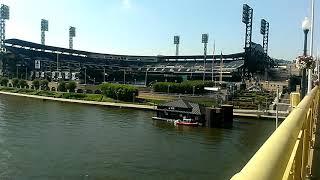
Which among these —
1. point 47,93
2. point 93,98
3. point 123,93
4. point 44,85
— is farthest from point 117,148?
point 44,85

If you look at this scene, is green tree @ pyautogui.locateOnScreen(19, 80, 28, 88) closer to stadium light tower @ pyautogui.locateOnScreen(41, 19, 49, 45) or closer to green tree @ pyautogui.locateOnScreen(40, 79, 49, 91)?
green tree @ pyautogui.locateOnScreen(40, 79, 49, 91)

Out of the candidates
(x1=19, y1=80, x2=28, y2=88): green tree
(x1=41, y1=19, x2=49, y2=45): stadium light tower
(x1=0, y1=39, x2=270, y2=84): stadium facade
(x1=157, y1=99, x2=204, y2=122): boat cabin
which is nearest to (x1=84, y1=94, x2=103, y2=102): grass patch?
(x1=157, y1=99, x2=204, y2=122): boat cabin

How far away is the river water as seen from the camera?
24.2m

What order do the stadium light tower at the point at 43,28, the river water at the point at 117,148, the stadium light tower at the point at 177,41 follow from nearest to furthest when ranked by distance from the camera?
the river water at the point at 117,148
the stadium light tower at the point at 43,28
the stadium light tower at the point at 177,41

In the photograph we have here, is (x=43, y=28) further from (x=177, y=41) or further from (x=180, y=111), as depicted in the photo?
(x=180, y=111)

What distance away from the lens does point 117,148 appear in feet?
104

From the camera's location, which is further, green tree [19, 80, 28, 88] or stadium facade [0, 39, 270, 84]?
stadium facade [0, 39, 270, 84]

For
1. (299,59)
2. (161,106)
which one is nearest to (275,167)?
(299,59)

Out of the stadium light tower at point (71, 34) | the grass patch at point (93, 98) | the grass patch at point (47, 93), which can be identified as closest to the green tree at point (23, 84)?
the grass patch at point (47, 93)

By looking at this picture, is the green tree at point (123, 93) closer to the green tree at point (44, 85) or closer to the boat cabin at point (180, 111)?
the boat cabin at point (180, 111)

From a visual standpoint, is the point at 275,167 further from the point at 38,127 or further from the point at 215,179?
the point at 38,127

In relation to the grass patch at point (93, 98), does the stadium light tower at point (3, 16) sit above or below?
above

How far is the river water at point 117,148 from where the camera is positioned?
79.5ft

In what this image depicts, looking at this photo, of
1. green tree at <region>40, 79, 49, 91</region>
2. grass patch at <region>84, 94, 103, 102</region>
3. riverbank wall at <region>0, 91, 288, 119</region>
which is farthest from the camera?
green tree at <region>40, 79, 49, 91</region>
